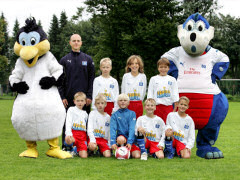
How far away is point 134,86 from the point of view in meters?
6.53

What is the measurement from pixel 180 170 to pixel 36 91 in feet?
8.22

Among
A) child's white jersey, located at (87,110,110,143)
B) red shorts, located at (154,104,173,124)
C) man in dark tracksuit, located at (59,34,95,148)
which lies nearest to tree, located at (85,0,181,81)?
man in dark tracksuit, located at (59,34,95,148)

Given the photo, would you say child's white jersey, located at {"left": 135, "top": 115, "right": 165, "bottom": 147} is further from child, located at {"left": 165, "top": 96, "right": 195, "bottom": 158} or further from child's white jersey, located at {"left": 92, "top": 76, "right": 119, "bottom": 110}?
child's white jersey, located at {"left": 92, "top": 76, "right": 119, "bottom": 110}

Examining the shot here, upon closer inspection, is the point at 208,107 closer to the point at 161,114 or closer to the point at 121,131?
the point at 161,114

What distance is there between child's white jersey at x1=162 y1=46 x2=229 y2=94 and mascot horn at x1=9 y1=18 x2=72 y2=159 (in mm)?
2038

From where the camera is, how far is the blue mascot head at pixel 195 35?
236 inches

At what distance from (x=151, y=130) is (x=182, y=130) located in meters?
0.52

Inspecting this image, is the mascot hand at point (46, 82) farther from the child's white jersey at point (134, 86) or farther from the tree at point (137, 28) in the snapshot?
the tree at point (137, 28)

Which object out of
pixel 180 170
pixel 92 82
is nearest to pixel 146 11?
pixel 92 82

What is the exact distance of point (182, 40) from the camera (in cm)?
616

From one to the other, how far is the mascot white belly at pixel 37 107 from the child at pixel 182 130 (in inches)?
72.7

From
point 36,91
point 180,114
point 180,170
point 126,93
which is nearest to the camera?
point 180,170

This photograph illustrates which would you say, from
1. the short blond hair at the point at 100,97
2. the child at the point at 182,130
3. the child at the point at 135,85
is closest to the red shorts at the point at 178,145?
the child at the point at 182,130

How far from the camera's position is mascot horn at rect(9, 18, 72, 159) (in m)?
5.67
